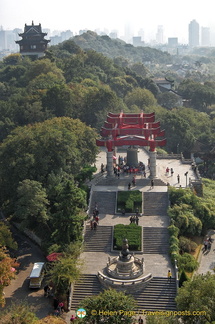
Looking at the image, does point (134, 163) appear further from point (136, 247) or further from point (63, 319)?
point (63, 319)

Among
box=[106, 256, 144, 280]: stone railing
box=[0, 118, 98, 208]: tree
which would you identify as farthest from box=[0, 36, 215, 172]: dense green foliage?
box=[106, 256, 144, 280]: stone railing

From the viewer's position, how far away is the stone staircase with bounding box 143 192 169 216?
3969cm

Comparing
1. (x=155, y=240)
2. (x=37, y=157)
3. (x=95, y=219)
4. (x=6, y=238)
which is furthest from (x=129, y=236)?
(x=37, y=157)

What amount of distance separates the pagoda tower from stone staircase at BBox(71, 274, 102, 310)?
70.3 m

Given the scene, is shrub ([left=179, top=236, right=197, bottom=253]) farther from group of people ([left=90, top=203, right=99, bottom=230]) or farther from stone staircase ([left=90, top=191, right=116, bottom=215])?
group of people ([left=90, top=203, right=99, bottom=230])

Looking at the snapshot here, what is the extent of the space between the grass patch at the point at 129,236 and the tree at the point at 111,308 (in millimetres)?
9751

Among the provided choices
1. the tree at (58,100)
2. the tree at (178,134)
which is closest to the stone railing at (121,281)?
the tree at (58,100)

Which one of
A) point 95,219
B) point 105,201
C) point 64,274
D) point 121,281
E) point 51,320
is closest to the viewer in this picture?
point 51,320

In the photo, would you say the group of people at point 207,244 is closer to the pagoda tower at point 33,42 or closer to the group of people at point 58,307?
the group of people at point 58,307

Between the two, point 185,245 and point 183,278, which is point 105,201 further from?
point 183,278

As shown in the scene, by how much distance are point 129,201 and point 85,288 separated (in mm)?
10078

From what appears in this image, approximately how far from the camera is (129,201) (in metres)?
40.2

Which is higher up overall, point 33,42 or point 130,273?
Result: point 33,42

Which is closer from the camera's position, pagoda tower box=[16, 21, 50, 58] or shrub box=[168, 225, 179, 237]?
shrub box=[168, 225, 179, 237]
